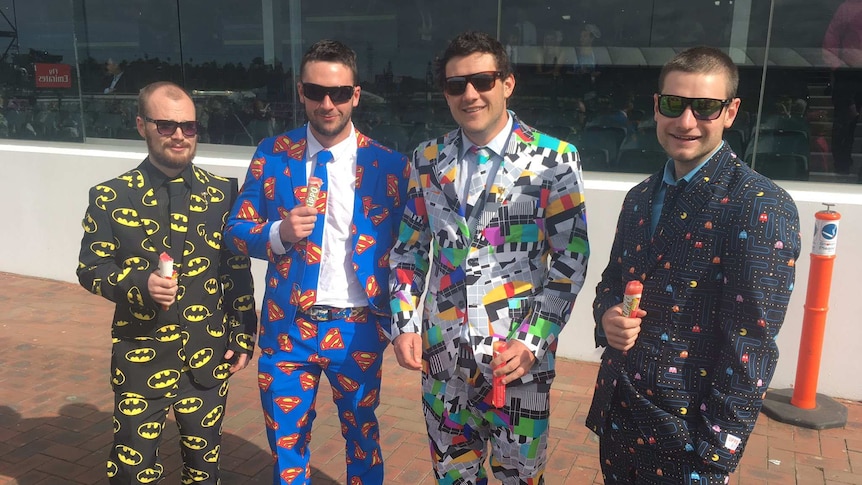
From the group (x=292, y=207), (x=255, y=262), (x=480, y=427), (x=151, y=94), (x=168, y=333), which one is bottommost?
(x=255, y=262)

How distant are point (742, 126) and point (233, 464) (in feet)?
13.7

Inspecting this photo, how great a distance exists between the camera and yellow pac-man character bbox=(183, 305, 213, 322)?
2613mm

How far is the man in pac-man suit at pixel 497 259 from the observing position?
2.21m

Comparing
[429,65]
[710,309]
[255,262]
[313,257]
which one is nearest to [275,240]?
[313,257]

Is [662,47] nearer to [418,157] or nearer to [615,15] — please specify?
[615,15]

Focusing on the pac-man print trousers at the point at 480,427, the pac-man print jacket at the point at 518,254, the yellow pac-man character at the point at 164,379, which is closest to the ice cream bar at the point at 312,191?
the pac-man print jacket at the point at 518,254

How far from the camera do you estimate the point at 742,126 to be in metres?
4.69

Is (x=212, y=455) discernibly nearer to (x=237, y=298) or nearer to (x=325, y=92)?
(x=237, y=298)

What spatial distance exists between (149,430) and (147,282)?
0.63 meters

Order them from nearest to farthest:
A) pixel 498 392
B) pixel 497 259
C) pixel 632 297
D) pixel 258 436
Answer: pixel 632 297 → pixel 498 392 → pixel 497 259 → pixel 258 436

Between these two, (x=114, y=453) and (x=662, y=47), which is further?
(x=662, y=47)

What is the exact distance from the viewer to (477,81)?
2.20 metres

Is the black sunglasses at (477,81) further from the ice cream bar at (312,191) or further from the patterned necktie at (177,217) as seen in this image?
the patterned necktie at (177,217)

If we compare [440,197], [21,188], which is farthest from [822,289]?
[21,188]
